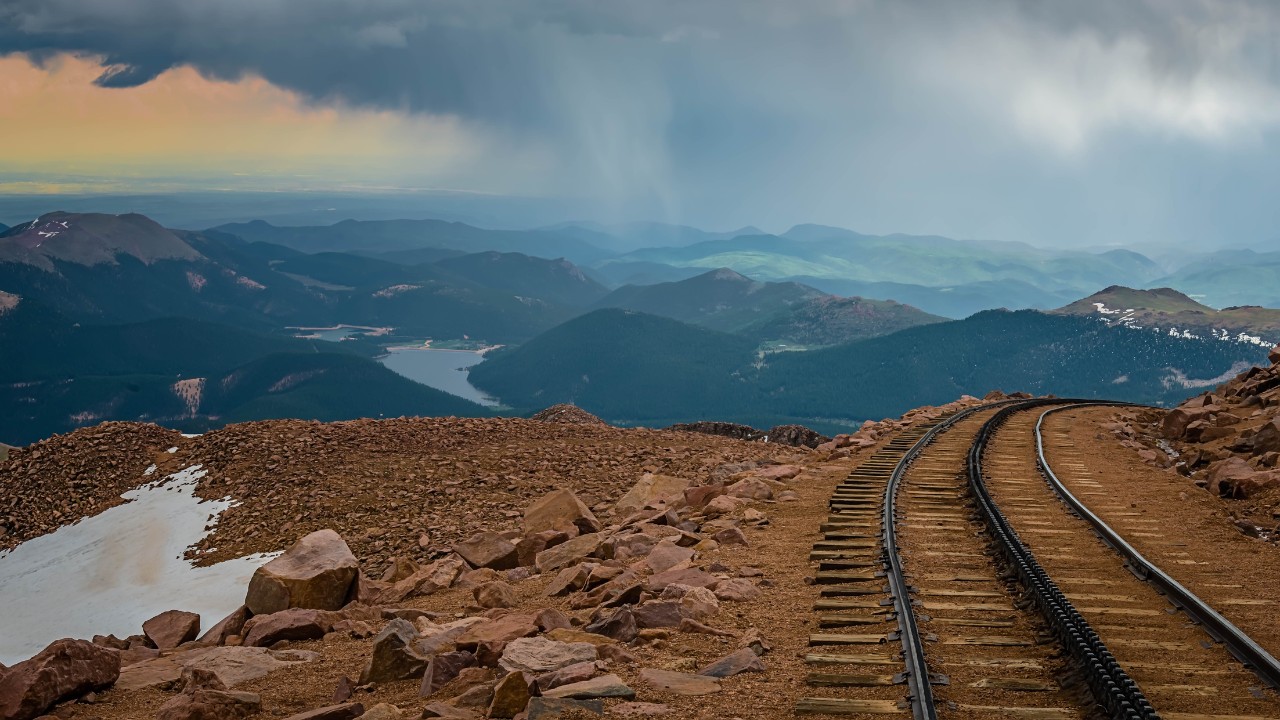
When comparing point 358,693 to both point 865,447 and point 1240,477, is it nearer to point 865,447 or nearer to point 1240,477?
point 1240,477

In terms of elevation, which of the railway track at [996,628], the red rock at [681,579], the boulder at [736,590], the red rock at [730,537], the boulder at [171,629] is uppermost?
the railway track at [996,628]

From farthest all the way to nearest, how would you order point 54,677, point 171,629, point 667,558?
point 171,629
point 667,558
point 54,677

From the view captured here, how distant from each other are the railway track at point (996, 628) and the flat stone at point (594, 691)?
5.39 feet

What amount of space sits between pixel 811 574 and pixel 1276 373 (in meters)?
29.5

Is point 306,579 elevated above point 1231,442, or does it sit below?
below

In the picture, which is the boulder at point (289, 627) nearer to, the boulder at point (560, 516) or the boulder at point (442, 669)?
the boulder at point (442, 669)

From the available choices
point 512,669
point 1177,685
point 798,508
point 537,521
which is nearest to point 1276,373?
point 798,508

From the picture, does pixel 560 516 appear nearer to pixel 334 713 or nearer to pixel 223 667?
pixel 223 667

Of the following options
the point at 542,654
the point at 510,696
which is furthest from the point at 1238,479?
the point at 510,696

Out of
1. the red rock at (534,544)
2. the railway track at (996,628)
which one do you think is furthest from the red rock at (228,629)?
the railway track at (996,628)

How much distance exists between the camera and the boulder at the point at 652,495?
22.6m

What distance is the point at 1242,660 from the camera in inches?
386

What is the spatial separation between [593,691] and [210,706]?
4.03 metres

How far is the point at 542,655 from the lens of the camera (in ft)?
33.7
